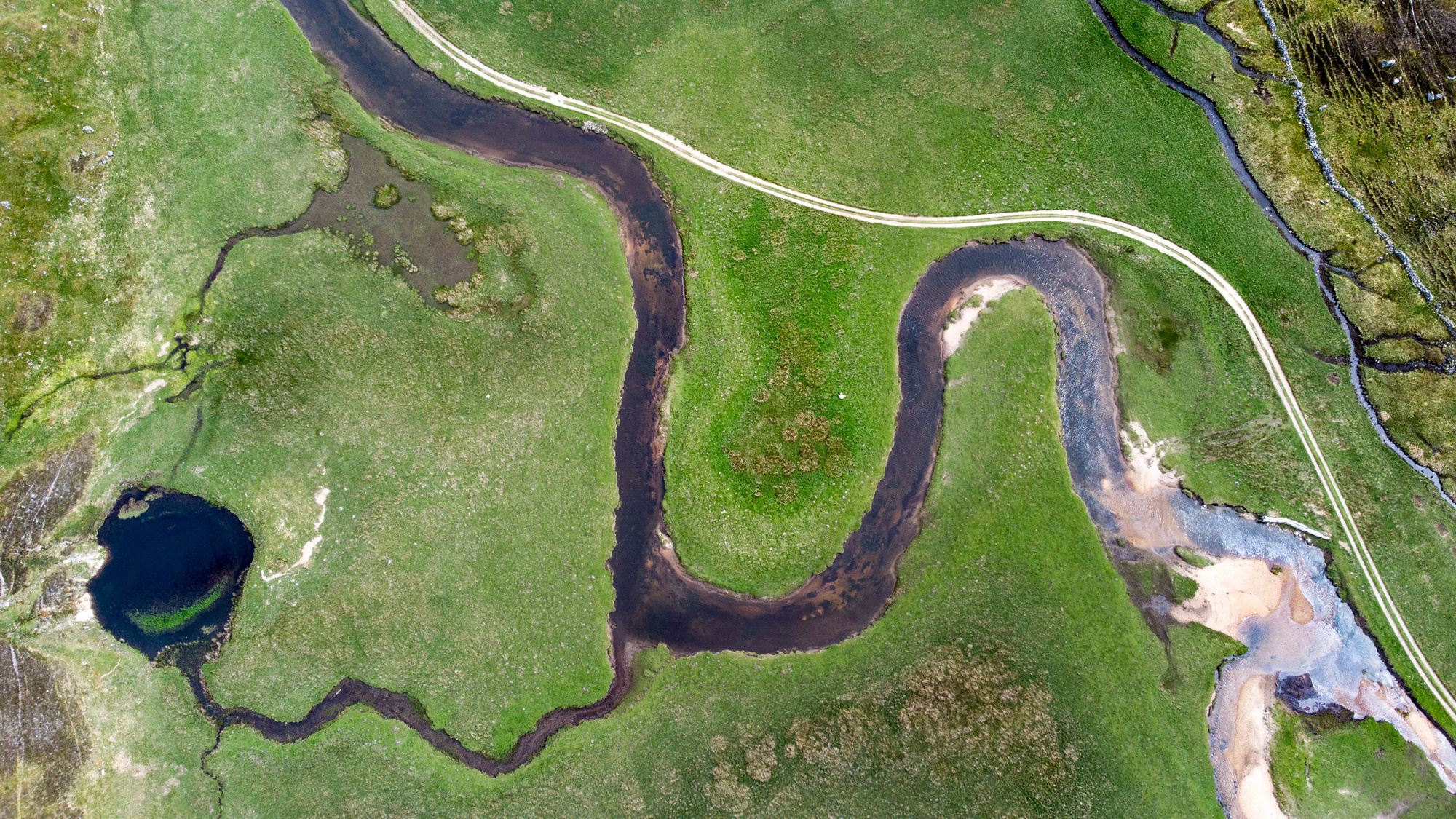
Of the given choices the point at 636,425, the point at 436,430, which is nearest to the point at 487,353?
the point at 436,430

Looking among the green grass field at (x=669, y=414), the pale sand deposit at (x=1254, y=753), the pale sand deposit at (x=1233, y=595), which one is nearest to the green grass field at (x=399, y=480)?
the green grass field at (x=669, y=414)

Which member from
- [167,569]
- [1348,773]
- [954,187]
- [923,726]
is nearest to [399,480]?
[167,569]

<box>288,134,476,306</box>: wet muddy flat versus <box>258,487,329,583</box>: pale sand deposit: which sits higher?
<box>288,134,476,306</box>: wet muddy flat

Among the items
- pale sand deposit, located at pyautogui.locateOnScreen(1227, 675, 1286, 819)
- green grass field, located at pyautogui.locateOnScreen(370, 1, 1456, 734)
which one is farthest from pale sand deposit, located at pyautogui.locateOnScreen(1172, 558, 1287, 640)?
green grass field, located at pyautogui.locateOnScreen(370, 1, 1456, 734)

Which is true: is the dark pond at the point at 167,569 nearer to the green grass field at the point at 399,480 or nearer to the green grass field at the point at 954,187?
the green grass field at the point at 399,480

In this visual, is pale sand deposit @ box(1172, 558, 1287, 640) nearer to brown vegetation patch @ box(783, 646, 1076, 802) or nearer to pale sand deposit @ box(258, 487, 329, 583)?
brown vegetation patch @ box(783, 646, 1076, 802)

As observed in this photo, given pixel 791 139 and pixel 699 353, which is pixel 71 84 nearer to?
pixel 699 353


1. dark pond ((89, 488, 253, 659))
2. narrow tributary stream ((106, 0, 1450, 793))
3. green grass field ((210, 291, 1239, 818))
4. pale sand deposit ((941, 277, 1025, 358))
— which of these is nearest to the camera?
green grass field ((210, 291, 1239, 818))
